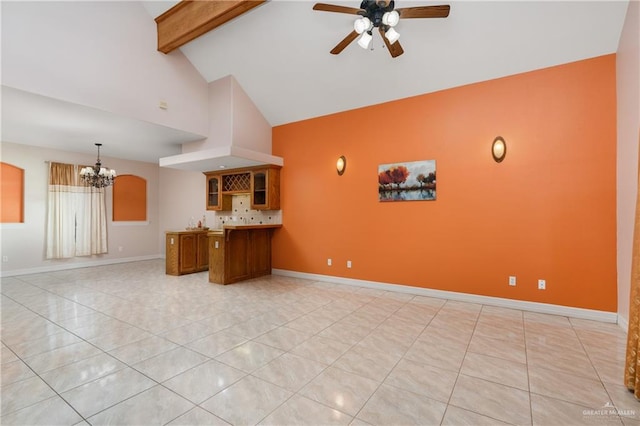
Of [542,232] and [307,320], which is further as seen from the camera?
[542,232]

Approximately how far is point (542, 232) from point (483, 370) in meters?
2.30

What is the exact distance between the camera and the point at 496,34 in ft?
11.5

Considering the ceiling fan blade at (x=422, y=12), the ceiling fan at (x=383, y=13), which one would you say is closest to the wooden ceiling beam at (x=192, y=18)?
the ceiling fan at (x=383, y=13)

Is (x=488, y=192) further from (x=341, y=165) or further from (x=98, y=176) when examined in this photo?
(x=98, y=176)

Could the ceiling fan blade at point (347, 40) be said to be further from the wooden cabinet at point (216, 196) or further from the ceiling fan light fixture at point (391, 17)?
the wooden cabinet at point (216, 196)

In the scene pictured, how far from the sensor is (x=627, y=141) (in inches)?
119

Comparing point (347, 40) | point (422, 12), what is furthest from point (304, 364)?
point (422, 12)

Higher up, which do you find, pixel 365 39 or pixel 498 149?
pixel 365 39

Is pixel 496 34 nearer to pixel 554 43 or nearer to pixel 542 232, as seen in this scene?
pixel 554 43

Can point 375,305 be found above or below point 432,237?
below

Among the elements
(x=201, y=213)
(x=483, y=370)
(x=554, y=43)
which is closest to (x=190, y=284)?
(x=201, y=213)

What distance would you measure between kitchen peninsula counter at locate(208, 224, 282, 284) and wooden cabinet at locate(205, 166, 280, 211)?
593mm

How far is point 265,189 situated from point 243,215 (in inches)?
41.6

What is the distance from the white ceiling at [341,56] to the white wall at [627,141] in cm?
27
